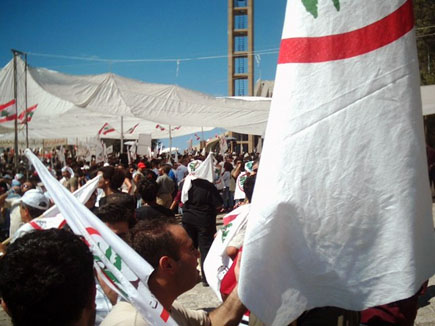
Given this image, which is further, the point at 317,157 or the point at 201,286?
the point at 201,286

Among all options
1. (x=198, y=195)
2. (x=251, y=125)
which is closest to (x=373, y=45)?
(x=198, y=195)

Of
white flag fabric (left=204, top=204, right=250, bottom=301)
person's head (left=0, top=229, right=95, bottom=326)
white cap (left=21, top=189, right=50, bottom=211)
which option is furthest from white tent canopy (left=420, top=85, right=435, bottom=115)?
person's head (left=0, top=229, right=95, bottom=326)

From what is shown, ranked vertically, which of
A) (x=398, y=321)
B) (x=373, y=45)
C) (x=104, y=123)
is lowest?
(x=398, y=321)

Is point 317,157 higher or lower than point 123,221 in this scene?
higher

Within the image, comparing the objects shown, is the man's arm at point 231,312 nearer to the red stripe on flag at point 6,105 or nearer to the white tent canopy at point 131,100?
the white tent canopy at point 131,100

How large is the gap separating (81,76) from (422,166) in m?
8.93

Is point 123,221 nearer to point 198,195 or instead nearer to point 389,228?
point 389,228

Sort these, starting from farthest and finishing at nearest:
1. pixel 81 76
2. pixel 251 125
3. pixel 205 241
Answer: pixel 251 125 < pixel 81 76 < pixel 205 241

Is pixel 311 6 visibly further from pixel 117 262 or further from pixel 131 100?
pixel 131 100

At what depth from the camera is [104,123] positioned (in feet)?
53.2

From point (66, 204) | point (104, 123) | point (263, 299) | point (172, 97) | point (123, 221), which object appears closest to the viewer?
point (263, 299)

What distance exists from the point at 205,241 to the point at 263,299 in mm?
4776

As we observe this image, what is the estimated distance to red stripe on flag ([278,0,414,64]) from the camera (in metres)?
1.31

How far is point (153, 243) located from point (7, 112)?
890 centimetres
